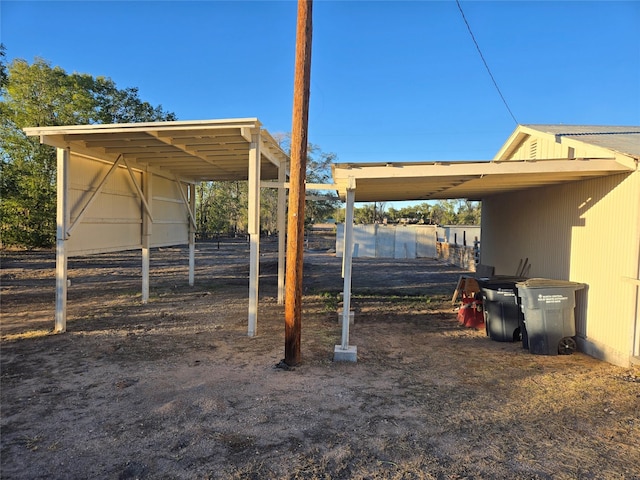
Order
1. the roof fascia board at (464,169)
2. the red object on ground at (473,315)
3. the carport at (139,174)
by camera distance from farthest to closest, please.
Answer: the red object on ground at (473,315) < the carport at (139,174) < the roof fascia board at (464,169)

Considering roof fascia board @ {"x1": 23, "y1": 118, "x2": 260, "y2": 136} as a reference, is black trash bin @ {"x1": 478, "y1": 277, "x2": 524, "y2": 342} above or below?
below

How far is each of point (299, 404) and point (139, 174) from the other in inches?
292

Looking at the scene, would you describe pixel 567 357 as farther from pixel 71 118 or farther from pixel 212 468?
pixel 71 118

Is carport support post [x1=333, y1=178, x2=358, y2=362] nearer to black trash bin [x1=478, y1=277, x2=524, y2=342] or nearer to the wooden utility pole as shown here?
the wooden utility pole

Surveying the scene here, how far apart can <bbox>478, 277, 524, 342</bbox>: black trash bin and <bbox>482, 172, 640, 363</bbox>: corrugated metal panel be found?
2.84 ft

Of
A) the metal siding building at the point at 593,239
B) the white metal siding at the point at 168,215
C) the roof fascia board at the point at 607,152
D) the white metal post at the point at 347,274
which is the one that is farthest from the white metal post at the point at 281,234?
the roof fascia board at the point at 607,152

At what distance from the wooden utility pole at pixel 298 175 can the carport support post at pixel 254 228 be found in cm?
145

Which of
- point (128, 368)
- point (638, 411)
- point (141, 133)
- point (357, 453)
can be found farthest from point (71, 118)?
point (638, 411)

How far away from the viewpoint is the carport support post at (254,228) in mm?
6449

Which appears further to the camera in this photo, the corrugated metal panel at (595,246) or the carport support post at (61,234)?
the carport support post at (61,234)

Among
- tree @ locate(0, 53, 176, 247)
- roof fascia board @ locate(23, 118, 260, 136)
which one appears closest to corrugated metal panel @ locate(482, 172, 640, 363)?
roof fascia board @ locate(23, 118, 260, 136)

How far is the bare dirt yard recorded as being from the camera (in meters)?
2.97

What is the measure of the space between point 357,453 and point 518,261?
6844mm

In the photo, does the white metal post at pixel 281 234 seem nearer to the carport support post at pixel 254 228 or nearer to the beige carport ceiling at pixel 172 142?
the beige carport ceiling at pixel 172 142
